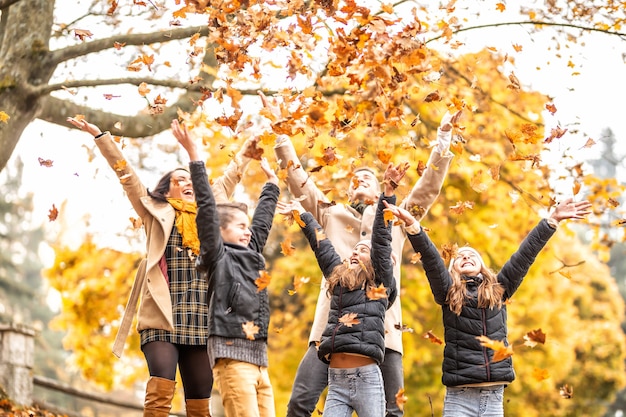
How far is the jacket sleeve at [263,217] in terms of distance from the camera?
5145 millimetres

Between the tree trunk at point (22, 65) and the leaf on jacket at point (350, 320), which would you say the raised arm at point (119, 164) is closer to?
the leaf on jacket at point (350, 320)

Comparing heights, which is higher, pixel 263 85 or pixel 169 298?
pixel 263 85

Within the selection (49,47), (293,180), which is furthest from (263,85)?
(293,180)

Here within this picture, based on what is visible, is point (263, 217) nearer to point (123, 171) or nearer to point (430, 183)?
point (123, 171)

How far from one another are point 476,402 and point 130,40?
14.0 ft

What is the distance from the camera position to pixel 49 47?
25.4 ft

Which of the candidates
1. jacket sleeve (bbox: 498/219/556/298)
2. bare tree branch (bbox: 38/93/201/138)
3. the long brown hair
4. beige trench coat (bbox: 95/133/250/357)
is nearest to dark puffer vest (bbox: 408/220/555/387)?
jacket sleeve (bbox: 498/219/556/298)

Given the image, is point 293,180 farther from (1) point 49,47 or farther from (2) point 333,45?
(1) point 49,47

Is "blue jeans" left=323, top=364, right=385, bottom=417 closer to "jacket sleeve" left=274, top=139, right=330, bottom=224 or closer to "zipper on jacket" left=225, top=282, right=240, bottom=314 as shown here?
"zipper on jacket" left=225, top=282, right=240, bottom=314

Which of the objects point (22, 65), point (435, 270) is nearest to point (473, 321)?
point (435, 270)

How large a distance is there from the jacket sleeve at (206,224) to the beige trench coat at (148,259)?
0.50 metres

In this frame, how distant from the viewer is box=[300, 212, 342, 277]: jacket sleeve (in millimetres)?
5262

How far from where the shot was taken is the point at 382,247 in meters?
5.00

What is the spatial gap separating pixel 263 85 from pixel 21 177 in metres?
28.5
